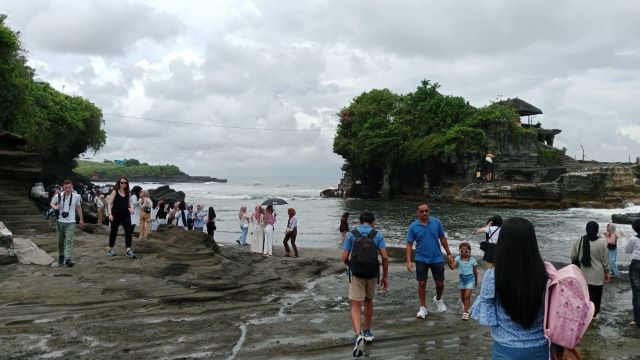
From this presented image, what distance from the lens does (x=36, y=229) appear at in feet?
51.7

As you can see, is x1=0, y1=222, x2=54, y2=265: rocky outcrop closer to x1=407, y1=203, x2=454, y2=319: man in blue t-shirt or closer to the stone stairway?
the stone stairway

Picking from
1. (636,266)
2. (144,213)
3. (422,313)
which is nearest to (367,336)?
(422,313)

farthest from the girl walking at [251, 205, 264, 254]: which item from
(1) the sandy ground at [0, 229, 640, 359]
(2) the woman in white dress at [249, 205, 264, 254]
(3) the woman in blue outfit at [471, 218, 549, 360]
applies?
(3) the woman in blue outfit at [471, 218, 549, 360]

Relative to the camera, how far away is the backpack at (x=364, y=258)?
627 centimetres

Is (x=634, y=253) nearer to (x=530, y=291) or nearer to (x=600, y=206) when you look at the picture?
(x=530, y=291)

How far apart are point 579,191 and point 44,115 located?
1928 inches

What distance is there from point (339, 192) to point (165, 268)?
6345 cm

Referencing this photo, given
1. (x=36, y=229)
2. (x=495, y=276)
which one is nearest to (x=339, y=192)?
(x=36, y=229)

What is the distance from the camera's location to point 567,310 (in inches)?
117

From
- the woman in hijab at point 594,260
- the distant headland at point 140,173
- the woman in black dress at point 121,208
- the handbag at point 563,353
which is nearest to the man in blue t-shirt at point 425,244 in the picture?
the woman in hijab at point 594,260

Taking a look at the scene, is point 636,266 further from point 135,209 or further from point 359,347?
point 135,209

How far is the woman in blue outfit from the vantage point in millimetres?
3051

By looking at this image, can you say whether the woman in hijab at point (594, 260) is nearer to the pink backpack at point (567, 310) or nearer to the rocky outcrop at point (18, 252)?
the pink backpack at point (567, 310)

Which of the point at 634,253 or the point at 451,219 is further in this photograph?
the point at 451,219
